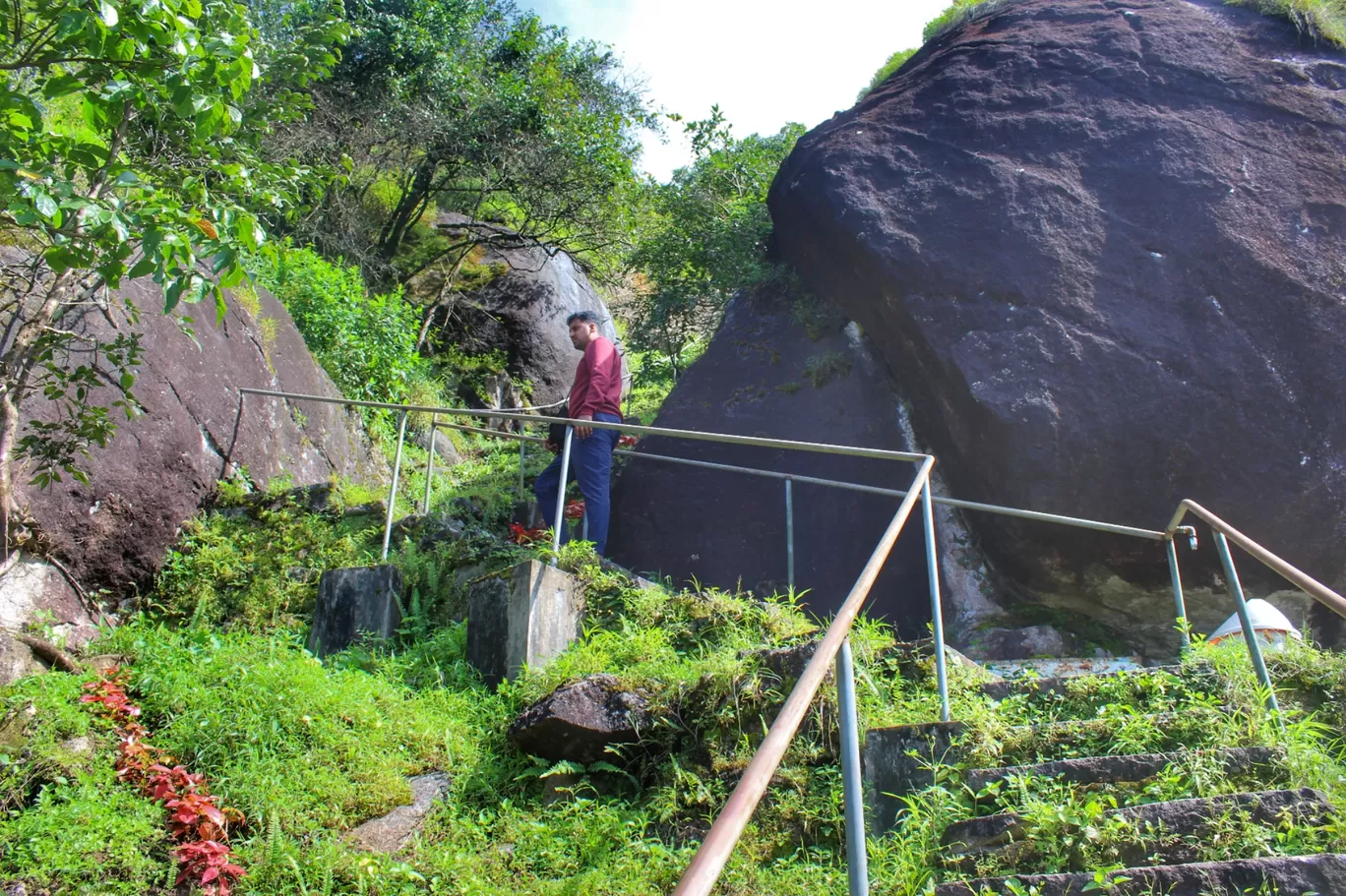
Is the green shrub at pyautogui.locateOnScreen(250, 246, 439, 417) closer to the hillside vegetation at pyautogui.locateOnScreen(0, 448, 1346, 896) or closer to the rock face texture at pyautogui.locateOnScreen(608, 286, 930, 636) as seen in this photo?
the rock face texture at pyautogui.locateOnScreen(608, 286, 930, 636)

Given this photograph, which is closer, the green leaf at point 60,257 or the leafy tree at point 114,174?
the leafy tree at point 114,174

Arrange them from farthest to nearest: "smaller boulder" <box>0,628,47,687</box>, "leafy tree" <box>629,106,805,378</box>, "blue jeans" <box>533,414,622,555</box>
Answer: "leafy tree" <box>629,106,805,378</box> < "blue jeans" <box>533,414,622,555</box> < "smaller boulder" <box>0,628,47,687</box>

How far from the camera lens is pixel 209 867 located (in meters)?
3.70

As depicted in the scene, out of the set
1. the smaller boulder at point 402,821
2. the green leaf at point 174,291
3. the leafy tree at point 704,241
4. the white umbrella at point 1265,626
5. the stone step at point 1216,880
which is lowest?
the smaller boulder at point 402,821

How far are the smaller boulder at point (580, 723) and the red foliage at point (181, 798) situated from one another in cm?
120

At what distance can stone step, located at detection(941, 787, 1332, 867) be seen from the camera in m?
3.00

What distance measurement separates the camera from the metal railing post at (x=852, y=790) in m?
1.95

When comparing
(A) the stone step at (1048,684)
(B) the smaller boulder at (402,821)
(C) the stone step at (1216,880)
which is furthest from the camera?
(A) the stone step at (1048,684)

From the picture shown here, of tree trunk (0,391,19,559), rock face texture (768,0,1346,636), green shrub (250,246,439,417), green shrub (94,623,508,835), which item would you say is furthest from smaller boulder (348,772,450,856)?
green shrub (250,246,439,417)

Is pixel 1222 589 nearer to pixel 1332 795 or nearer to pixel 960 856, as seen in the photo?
pixel 1332 795

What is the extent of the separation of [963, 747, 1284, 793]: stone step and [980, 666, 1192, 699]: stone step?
0.74 meters

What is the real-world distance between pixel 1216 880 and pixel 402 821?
114 inches

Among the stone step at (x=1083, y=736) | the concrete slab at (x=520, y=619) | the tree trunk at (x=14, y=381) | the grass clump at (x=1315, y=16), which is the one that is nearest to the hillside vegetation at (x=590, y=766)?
the stone step at (x=1083, y=736)

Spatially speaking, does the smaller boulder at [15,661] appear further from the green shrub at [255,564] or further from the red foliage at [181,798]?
the green shrub at [255,564]
